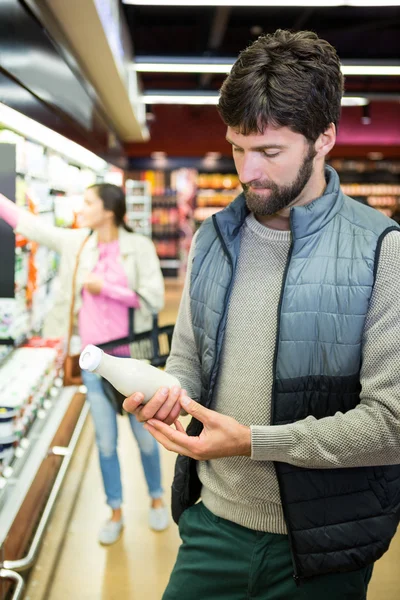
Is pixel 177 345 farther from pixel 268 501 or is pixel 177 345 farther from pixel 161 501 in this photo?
pixel 161 501

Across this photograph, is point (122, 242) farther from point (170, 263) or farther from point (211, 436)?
point (170, 263)

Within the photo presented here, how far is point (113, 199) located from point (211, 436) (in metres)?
2.43

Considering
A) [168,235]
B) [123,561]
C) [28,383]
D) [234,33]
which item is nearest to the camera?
[123,561]

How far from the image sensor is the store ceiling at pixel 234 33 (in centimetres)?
993

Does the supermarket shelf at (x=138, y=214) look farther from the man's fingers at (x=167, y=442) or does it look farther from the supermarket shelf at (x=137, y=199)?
the man's fingers at (x=167, y=442)

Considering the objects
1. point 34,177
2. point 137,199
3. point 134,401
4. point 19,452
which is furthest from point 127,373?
point 137,199

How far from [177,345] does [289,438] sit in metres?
0.51

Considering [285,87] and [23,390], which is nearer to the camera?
[285,87]

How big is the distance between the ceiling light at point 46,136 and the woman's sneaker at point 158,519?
2180 millimetres

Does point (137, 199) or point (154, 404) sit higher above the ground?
point (137, 199)

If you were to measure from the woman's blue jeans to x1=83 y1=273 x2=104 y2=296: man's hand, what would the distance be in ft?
1.42

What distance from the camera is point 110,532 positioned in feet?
11.1

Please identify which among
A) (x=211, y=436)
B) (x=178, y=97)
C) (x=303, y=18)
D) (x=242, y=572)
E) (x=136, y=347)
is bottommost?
(x=242, y=572)

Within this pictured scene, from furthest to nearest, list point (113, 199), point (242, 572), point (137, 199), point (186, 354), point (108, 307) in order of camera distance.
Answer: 1. point (137, 199)
2. point (113, 199)
3. point (108, 307)
4. point (186, 354)
5. point (242, 572)
